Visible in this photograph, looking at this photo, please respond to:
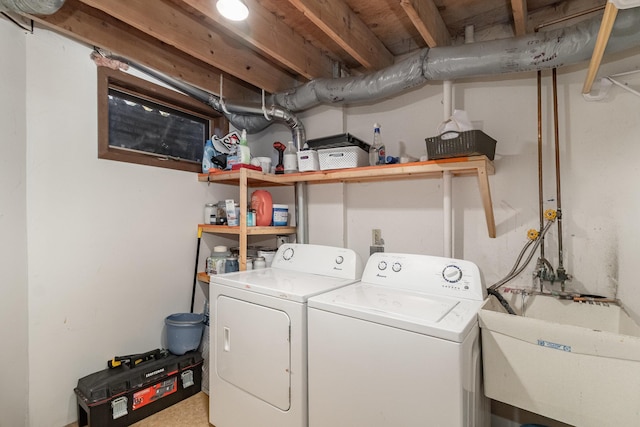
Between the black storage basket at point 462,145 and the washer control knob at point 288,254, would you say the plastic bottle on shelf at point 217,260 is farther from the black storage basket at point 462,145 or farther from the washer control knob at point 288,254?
the black storage basket at point 462,145

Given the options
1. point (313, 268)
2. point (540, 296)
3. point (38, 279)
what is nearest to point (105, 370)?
point (38, 279)

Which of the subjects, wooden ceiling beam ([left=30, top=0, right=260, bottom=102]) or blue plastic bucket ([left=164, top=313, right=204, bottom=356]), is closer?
wooden ceiling beam ([left=30, top=0, right=260, bottom=102])

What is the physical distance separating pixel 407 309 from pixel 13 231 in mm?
2049

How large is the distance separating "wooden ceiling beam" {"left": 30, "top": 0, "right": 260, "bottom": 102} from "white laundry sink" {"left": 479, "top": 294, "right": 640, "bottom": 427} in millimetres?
Result: 2413

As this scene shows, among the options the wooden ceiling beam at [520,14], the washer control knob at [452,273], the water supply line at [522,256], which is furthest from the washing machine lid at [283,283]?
the wooden ceiling beam at [520,14]

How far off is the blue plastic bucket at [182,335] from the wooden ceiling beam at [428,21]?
2332 mm

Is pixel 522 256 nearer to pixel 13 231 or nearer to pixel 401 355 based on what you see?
pixel 401 355

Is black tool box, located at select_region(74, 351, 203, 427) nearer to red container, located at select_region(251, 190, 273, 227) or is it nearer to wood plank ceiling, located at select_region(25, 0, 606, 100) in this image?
red container, located at select_region(251, 190, 273, 227)

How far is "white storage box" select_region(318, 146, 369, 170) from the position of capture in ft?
6.37

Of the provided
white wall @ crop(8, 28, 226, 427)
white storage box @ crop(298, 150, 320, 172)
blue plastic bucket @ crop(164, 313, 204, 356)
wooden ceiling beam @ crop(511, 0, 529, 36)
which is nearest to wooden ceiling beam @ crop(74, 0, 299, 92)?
white wall @ crop(8, 28, 226, 427)

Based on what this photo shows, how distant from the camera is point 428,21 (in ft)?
5.16

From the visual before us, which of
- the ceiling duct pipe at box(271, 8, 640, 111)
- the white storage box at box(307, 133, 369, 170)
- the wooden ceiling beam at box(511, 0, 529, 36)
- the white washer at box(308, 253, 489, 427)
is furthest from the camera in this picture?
the white storage box at box(307, 133, 369, 170)

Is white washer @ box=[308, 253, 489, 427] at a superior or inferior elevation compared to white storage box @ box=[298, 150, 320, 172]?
inferior

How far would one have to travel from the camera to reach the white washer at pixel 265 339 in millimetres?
1432
